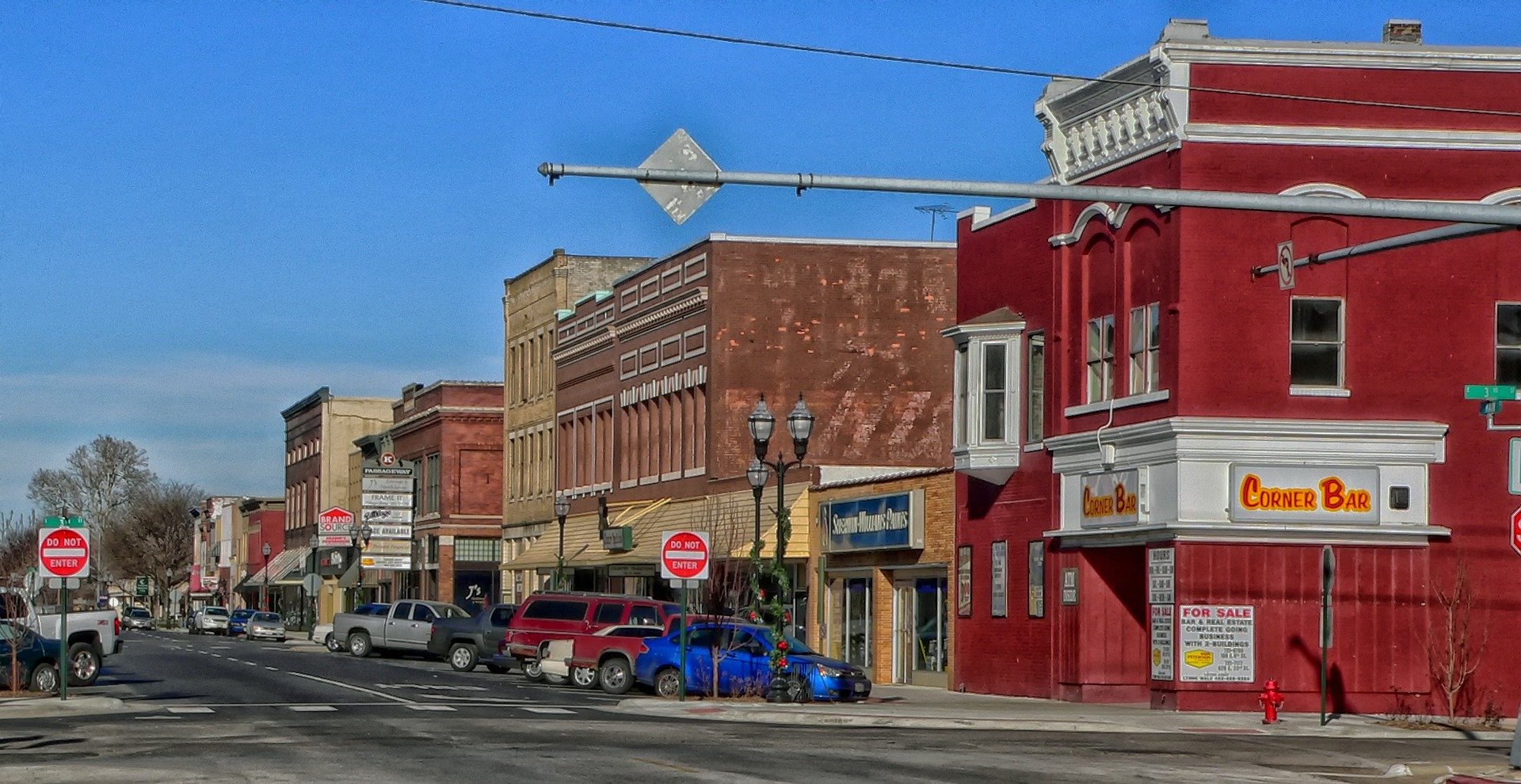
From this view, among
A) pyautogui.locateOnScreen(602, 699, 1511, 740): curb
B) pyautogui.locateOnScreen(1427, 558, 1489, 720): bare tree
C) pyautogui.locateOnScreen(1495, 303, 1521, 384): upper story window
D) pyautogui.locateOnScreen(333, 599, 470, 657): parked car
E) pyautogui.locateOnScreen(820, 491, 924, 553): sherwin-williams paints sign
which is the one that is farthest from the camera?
pyautogui.locateOnScreen(333, 599, 470, 657): parked car

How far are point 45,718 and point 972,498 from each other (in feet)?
55.4

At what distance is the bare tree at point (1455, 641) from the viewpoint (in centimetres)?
2992

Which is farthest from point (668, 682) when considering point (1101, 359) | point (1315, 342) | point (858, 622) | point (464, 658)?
point (464, 658)

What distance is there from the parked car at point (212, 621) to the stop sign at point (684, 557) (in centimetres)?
6553

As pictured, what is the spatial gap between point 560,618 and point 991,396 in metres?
10.5

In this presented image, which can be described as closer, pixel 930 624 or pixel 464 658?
pixel 930 624

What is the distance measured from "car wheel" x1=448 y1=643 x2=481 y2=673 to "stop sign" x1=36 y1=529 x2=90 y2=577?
18372 mm

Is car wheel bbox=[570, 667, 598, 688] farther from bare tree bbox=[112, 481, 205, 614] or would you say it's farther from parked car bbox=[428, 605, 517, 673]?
bare tree bbox=[112, 481, 205, 614]

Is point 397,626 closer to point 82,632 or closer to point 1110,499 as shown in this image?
point 82,632

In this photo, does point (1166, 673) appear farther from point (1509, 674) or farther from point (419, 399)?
point (419, 399)

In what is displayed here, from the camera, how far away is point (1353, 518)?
101ft

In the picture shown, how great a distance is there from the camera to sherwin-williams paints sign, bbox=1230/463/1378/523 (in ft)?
101

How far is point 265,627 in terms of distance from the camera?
83500 millimetres

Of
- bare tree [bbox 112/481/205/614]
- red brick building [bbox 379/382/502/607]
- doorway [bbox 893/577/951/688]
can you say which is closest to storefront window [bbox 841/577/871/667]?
doorway [bbox 893/577/951/688]
